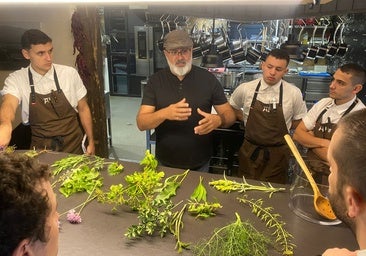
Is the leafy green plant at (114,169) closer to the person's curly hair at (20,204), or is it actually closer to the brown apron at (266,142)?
the person's curly hair at (20,204)

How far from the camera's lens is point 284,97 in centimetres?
271

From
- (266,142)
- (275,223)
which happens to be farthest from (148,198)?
(266,142)

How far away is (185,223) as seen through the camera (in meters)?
1.44

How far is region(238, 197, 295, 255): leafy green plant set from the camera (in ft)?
4.27

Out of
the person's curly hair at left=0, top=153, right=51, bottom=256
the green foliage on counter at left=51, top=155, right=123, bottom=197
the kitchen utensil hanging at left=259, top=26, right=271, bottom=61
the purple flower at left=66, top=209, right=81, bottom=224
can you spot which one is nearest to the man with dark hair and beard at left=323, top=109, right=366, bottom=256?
the person's curly hair at left=0, top=153, right=51, bottom=256

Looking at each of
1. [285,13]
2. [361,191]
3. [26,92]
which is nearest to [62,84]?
[26,92]

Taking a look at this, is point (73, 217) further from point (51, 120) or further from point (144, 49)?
point (144, 49)

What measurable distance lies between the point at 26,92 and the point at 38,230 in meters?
2.09

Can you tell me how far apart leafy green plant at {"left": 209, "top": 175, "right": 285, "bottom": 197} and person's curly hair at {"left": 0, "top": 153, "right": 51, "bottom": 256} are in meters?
1.02

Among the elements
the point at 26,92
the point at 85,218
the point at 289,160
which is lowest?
the point at 289,160

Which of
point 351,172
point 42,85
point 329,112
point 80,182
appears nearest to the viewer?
point 351,172

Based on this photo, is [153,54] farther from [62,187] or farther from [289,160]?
[62,187]

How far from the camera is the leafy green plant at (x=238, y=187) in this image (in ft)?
5.52

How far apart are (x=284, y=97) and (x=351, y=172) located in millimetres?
1800
